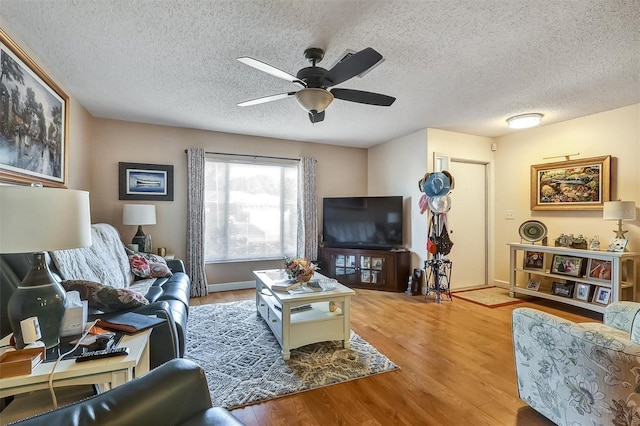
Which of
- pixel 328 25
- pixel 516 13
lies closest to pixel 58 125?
pixel 328 25

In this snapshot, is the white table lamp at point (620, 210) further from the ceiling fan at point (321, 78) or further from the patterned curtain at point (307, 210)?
the patterned curtain at point (307, 210)

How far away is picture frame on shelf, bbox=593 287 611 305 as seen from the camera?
10.4 feet

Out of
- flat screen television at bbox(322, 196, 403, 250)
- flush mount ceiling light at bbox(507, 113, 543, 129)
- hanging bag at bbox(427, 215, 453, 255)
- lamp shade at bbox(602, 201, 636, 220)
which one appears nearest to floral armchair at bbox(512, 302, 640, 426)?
lamp shade at bbox(602, 201, 636, 220)

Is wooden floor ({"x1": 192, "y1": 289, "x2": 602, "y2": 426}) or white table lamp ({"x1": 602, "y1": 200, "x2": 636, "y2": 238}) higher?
white table lamp ({"x1": 602, "y1": 200, "x2": 636, "y2": 238})

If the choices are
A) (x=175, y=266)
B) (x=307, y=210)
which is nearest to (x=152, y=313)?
(x=175, y=266)

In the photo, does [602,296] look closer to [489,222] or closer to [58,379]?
[489,222]

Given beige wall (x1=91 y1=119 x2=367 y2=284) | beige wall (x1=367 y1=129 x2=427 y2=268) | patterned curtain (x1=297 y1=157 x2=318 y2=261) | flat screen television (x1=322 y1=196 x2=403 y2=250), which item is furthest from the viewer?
patterned curtain (x1=297 y1=157 x2=318 y2=261)

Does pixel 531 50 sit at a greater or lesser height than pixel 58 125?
greater

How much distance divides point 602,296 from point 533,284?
2.49 feet

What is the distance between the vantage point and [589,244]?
3496 millimetres

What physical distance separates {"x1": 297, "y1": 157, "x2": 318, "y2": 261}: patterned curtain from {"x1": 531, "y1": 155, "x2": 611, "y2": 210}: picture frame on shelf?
323cm

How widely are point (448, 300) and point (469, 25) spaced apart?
10.7 ft

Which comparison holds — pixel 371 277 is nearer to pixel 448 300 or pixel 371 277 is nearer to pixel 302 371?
pixel 448 300

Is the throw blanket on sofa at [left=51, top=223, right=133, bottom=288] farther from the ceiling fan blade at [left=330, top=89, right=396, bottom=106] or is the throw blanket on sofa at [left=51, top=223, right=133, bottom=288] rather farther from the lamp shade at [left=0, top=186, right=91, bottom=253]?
the ceiling fan blade at [left=330, top=89, right=396, bottom=106]
